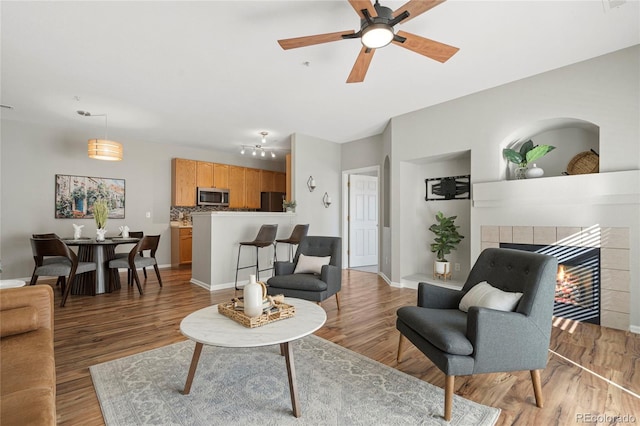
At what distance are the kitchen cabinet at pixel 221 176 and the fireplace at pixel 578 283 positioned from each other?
6.12 m

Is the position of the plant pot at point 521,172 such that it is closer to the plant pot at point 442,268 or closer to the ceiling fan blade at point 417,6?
the plant pot at point 442,268

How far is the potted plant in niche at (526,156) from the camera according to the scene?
3.49 m

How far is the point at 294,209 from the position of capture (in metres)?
5.65

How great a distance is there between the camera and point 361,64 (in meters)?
2.63

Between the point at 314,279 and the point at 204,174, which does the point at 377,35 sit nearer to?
the point at 314,279

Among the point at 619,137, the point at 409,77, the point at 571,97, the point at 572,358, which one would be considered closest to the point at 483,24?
the point at 409,77

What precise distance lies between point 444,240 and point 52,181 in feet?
21.7

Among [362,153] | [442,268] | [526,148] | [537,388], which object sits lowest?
[537,388]

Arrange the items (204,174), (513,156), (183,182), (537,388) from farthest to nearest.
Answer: (204,174) → (183,182) → (513,156) → (537,388)

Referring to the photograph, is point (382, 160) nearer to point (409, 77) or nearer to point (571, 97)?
point (409, 77)

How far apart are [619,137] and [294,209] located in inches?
173

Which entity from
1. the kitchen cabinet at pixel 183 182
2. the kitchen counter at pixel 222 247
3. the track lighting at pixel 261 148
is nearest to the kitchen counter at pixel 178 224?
the kitchen cabinet at pixel 183 182

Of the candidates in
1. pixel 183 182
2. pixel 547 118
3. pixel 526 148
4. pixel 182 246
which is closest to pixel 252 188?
pixel 183 182

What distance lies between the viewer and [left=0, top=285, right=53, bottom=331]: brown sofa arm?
1.75 metres
